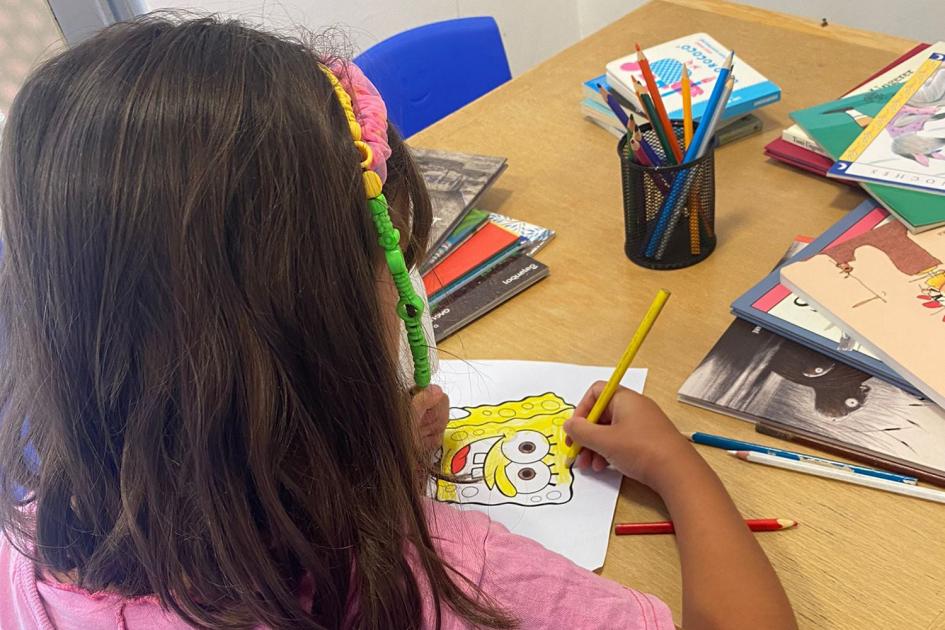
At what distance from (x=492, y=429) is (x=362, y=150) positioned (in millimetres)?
346

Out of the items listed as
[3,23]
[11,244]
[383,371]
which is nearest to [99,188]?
[11,244]

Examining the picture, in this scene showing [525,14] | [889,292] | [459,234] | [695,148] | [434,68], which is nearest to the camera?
[889,292]

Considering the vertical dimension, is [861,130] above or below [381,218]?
below

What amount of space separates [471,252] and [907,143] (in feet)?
1.58

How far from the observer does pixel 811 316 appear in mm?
827

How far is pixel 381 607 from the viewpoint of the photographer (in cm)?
57

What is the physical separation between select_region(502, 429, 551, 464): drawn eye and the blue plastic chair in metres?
0.73

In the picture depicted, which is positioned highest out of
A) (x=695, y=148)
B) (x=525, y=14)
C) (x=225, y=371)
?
(x=225, y=371)

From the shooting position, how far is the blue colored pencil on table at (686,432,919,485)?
71 cm

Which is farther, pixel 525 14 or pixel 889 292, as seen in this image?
pixel 525 14

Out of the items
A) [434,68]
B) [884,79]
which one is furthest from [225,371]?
[434,68]

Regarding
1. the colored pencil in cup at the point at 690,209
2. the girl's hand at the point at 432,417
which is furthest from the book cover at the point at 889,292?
the girl's hand at the point at 432,417

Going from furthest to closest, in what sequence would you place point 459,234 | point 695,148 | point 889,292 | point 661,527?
point 459,234, point 695,148, point 889,292, point 661,527

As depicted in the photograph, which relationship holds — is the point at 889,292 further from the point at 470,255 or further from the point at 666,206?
the point at 470,255
